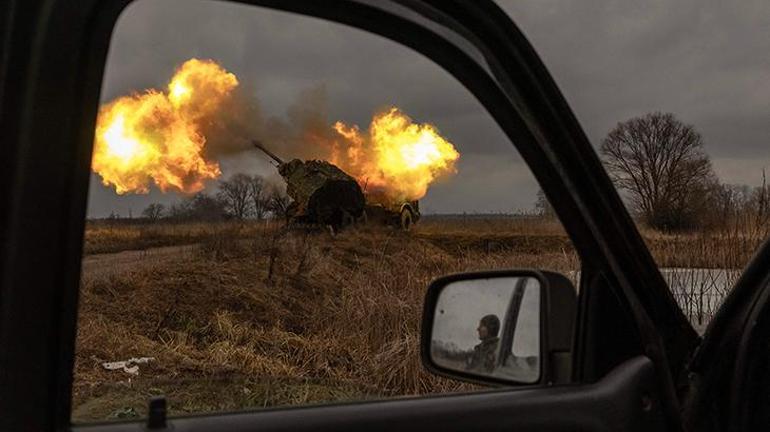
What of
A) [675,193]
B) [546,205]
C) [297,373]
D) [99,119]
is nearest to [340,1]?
[99,119]

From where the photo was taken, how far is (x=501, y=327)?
139 cm

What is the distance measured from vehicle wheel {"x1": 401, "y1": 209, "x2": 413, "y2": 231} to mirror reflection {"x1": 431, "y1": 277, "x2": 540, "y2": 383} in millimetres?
1052

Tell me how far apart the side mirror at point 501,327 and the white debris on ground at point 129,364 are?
1969mm

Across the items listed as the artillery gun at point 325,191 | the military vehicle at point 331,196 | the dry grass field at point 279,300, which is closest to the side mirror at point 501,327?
the dry grass field at point 279,300

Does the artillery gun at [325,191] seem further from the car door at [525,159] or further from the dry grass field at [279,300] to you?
the car door at [525,159]

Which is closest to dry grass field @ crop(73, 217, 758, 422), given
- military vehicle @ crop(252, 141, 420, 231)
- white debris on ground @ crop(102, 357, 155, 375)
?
white debris on ground @ crop(102, 357, 155, 375)

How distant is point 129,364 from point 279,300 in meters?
4.71

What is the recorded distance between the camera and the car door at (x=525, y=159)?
0.91 m

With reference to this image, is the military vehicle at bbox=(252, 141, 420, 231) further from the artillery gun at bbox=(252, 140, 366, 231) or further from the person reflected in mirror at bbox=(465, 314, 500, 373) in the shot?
the person reflected in mirror at bbox=(465, 314, 500, 373)

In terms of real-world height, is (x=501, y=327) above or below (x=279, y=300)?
above

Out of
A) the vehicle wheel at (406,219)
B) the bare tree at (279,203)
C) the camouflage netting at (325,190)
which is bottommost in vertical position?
the vehicle wheel at (406,219)

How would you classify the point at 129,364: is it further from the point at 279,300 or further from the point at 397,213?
the point at 279,300

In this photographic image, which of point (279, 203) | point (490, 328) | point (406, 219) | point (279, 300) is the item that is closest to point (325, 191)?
point (279, 203)

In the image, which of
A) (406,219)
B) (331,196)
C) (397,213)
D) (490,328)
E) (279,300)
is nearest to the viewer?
(490,328)
